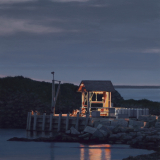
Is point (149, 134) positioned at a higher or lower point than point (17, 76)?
lower

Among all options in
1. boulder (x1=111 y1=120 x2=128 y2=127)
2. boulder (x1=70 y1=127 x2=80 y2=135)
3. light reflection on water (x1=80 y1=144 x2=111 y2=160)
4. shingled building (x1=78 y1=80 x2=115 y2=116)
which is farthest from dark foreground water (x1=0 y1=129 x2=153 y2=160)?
shingled building (x1=78 y1=80 x2=115 y2=116)

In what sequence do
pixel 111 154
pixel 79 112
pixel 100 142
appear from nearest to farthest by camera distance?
pixel 111 154 → pixel 100 142 → pixel 79 112

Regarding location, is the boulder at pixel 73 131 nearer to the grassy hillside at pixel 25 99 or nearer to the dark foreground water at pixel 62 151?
the dark foreground water at pixel 62 151

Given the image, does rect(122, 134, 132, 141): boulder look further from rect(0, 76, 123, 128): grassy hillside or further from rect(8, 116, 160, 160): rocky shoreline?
rect(0, 76, 123, 128): grassy hillside

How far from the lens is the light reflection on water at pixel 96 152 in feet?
129

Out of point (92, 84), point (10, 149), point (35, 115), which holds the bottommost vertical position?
point (10, 149)

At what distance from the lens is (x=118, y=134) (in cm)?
4791

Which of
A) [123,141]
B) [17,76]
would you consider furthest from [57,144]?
[17,76]

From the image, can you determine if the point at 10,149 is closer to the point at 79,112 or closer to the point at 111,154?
the point at 111,154

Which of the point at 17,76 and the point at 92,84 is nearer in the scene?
the point at 92,84

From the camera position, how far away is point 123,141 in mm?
46125

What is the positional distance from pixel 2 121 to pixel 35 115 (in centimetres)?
1585

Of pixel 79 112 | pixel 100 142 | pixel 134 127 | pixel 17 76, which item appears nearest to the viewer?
pixel 100 142

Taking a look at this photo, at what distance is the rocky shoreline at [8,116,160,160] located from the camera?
4516cm
